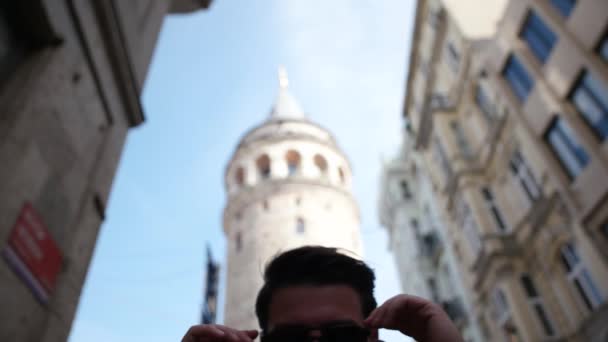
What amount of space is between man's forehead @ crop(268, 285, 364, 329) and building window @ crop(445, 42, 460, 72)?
2036 centimetres

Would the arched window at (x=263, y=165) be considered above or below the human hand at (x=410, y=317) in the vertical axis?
above

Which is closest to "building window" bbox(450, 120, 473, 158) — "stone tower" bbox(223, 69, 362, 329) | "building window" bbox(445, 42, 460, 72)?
"building window" bbox(445, 42, 460, 72)

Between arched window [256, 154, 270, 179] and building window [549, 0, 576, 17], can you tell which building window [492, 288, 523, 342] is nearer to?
building window [549, 0, 576, 17]

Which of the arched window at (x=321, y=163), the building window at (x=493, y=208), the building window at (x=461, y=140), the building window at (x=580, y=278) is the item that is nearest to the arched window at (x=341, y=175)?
the arched window at (x=321, y=163)

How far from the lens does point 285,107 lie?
40.8 metres

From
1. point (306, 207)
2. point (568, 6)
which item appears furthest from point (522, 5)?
point (306, 207)

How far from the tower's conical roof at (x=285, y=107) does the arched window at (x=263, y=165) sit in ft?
16.8

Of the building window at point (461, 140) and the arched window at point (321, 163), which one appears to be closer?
the building window at point (461, 140)

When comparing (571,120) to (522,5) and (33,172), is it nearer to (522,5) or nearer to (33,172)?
(522,5)

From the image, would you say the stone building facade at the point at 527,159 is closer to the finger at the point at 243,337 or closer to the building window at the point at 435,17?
the building window at the point at 435,17

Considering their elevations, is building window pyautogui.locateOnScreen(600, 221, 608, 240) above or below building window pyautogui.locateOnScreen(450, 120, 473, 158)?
below

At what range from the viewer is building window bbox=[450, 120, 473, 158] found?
65.4ft

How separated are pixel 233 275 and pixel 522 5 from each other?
21.4 m

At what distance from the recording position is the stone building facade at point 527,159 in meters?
11.9
